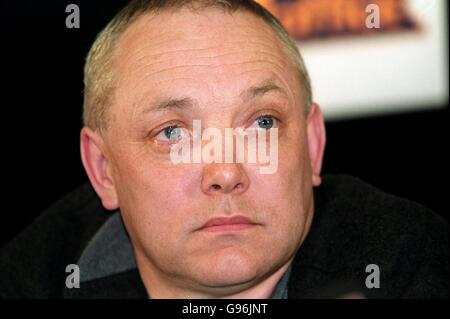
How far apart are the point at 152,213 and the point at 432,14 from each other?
2.74m

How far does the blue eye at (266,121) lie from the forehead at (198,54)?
0.11 m

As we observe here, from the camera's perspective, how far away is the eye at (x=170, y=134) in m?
2.16

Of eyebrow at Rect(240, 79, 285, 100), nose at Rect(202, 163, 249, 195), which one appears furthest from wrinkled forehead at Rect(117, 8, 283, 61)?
nose at Rect(202, 163, 249, 195)

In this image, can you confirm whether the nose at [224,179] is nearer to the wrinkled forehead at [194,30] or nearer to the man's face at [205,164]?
the man's face at [205,164]

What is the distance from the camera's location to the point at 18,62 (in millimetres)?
3715

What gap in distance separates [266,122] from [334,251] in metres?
0.45

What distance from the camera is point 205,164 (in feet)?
6.77

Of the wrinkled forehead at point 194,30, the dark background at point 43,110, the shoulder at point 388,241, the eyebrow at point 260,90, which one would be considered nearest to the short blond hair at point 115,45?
the wrinkled forehead at point 194,30

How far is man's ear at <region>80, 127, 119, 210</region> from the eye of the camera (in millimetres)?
2414

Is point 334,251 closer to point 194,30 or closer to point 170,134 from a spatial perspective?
point 170,134

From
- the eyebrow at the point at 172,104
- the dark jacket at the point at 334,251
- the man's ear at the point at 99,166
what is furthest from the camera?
the man's ear at the point at 99,166

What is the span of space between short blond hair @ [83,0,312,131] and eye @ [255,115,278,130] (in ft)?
0.65
